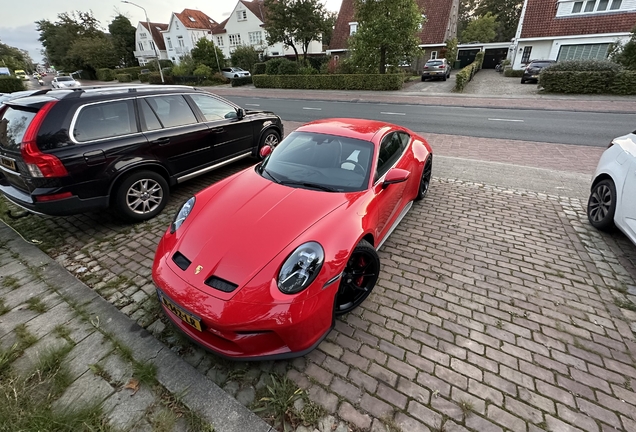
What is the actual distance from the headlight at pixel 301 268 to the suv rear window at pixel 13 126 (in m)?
3.70

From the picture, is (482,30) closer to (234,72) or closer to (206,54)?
(234,72)

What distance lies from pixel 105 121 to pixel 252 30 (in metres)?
49.2

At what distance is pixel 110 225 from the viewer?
4359 millimetres

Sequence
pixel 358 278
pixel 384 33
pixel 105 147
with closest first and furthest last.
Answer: pixel 358 278, pixel 105 147, pixel 384 33

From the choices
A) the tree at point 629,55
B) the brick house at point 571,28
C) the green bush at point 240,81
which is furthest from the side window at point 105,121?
the brick house at point 571,28

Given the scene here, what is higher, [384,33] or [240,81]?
[384,33]

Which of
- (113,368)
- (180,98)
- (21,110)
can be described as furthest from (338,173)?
(21,110)

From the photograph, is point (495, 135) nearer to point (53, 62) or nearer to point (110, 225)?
point (110, 225)

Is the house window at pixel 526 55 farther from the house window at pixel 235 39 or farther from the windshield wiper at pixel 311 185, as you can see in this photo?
the house window at pixel 235 39

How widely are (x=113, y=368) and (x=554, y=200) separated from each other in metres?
6.51

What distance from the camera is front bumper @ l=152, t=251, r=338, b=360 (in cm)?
201

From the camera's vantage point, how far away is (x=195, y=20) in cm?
5303

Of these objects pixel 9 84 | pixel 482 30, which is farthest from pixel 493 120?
pixel 482 30

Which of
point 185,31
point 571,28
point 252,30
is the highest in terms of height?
point 185,31
